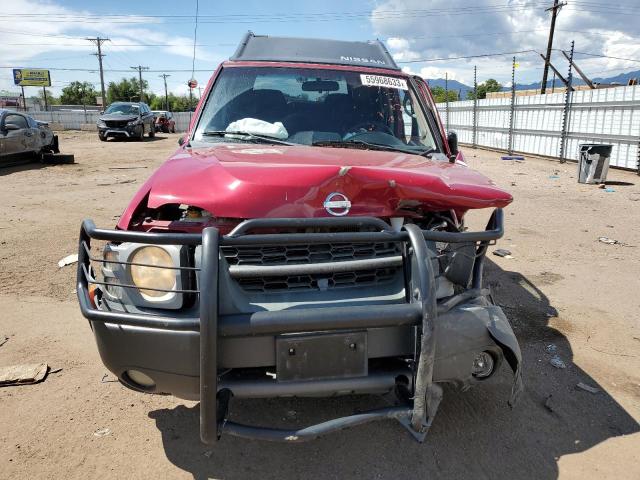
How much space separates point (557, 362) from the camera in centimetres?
346

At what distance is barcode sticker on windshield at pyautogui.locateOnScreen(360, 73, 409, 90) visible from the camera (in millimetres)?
3785

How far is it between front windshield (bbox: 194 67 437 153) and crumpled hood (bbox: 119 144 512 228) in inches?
31.3

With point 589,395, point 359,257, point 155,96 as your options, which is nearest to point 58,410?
point 359,257

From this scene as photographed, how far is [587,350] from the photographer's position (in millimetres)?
3646

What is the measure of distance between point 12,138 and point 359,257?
42.9 ft

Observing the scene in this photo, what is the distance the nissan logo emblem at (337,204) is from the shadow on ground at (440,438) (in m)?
1.23

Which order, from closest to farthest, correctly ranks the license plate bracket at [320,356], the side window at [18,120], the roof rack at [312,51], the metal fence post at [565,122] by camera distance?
the license plate bracket at [320,356] → the roof rack at [312,51] → the side window at [18,120] → the metal fence post at [565,122]

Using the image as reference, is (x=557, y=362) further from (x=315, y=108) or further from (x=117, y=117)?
(x=117, y=117)

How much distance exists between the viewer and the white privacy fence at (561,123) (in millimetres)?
12812

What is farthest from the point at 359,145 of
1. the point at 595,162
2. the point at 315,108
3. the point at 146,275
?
the point at 595,162

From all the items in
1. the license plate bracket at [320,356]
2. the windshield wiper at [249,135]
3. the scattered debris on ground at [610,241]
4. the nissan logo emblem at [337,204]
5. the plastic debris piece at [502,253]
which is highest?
the windshield wiper at [249,135]

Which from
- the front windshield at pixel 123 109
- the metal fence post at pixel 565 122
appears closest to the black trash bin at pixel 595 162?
the metal fence post at pixel 565 122

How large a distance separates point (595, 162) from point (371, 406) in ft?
34.0

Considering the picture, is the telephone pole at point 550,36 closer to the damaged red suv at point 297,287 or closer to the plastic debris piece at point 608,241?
the plastic debris piece at point 608,241
